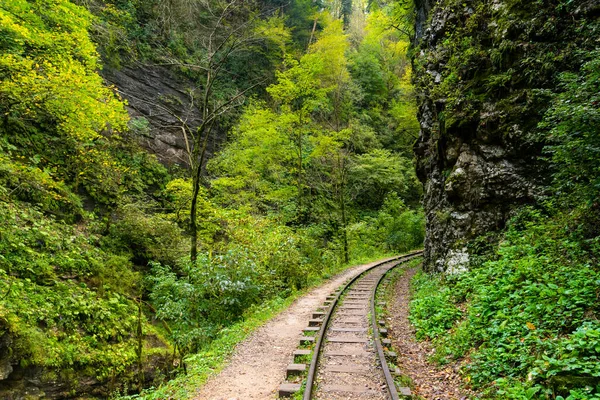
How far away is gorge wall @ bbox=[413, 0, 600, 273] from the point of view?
8250mm

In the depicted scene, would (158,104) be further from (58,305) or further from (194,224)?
(58,305)

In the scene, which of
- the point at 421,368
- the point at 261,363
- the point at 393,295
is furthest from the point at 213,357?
the point at 393,295

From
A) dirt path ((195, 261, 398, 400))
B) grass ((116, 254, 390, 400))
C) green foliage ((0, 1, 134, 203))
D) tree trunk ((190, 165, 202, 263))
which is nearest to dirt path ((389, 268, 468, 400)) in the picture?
dirt path ((195, 261, 398, 400))

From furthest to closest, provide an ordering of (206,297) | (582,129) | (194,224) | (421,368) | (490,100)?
(194,224) → (490,100) → (206,297) → (421,368) → (582,129)

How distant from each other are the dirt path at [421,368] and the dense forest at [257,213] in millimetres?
252

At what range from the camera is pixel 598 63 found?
5.11 meters

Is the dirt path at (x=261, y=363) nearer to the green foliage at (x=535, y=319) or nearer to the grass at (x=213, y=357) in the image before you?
the grass at (x=213, y=357)

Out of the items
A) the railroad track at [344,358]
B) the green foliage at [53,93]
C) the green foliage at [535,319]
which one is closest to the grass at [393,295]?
the railroad track at [344,358]

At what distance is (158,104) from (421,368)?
61.0 ft

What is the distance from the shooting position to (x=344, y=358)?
6.17 meters

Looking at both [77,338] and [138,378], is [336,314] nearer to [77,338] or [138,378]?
[138,378]

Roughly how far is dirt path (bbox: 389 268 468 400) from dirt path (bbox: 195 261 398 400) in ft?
7.53

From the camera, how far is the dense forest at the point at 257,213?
18.3ft

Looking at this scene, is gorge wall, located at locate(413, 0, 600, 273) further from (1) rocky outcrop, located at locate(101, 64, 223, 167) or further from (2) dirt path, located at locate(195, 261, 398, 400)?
(1) rocky outcrop, located at locate(101, 64, 223, 167)
